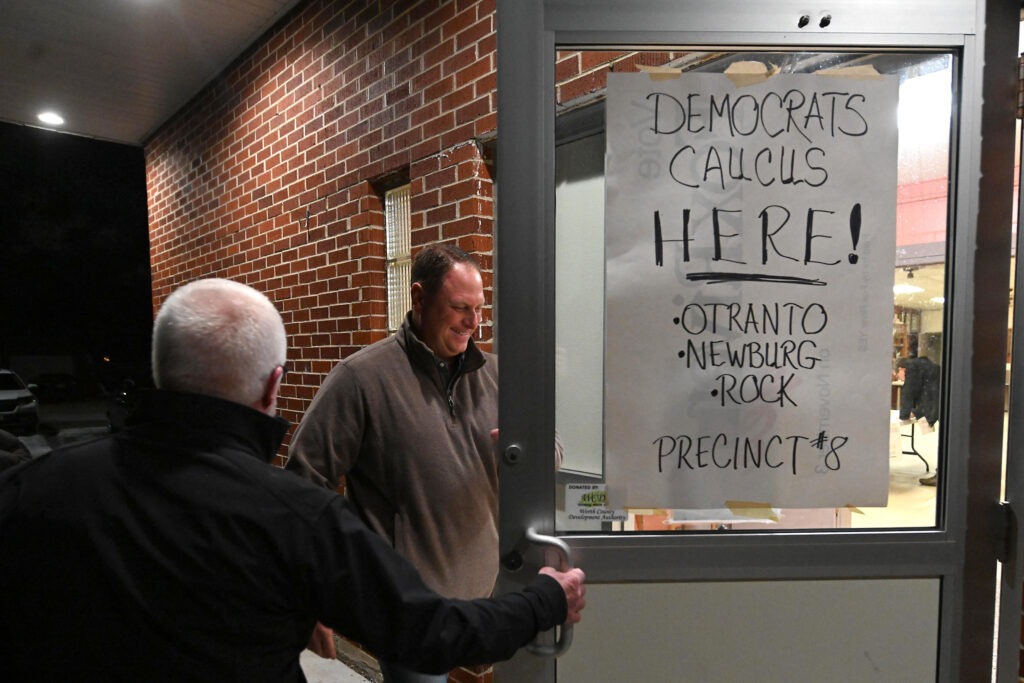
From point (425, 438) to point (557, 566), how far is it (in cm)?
79

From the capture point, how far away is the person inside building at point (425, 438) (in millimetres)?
1665

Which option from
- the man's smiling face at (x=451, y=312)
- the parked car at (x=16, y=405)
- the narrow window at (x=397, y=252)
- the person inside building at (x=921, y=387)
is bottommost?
the parked car at (x=16, y=405)

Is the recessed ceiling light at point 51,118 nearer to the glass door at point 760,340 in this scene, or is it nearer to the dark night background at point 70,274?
the dark night background at point 70,274

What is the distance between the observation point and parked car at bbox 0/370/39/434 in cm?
695

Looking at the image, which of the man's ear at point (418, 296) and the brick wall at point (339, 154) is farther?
the brick wall at point (339, 154)

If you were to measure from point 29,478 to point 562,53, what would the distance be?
1195 millimetres

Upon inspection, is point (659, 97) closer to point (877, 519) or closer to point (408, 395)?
point (877, 519)

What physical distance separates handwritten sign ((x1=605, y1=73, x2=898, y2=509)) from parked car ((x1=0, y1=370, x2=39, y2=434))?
8.87 metres

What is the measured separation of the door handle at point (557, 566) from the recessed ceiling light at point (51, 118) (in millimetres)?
6138

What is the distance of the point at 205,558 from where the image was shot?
869mm

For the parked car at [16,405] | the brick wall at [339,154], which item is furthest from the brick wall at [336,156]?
the parked car at [16,405]

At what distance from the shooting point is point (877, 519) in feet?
3.32

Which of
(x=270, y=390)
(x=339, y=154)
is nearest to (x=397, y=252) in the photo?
(x=339, y=154)

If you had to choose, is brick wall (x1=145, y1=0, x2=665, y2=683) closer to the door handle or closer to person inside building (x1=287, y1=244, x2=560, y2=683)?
person inside building (x1=287, y1=244, x2=560, y2=683)
